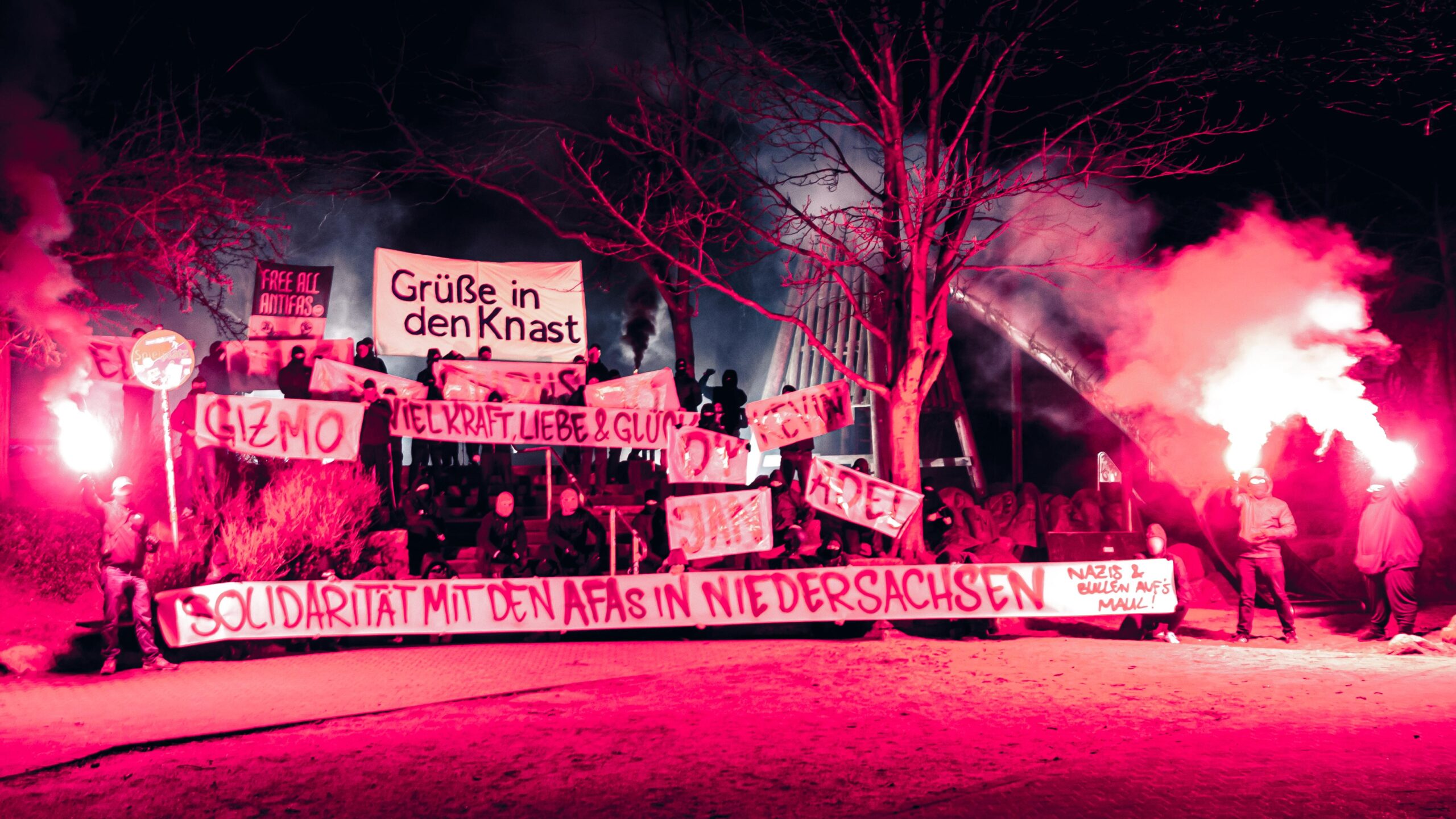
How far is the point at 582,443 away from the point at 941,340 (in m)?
5.13

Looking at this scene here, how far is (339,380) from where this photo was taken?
1383 centimetres

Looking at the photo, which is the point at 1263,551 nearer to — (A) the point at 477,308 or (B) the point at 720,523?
(B) the point at 720,523

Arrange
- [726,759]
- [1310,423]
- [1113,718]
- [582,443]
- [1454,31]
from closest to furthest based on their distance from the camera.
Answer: [726,759] < [1113,718] < [1454,31] < [1310,423] < [582,443]

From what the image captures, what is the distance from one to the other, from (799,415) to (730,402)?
2.06 metres

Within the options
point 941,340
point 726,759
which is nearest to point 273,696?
point 726,759

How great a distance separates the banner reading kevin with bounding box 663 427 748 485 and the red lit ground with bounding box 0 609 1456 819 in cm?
323

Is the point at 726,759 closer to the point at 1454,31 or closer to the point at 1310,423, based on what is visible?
the point at 1310,423

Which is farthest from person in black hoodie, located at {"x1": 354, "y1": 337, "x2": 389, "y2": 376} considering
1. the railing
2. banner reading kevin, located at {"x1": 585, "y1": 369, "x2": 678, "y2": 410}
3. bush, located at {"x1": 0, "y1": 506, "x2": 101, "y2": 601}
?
bush, located at {"x1": 0, "y1": 506, "x2": 101, "y2": 601}

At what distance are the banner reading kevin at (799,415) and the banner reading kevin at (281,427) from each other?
5135mm

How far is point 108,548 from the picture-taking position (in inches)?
362

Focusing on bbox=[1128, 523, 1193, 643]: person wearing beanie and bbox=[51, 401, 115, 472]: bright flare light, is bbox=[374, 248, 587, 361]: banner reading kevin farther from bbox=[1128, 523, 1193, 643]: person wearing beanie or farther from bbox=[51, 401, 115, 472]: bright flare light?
bbox=[1128, 523, 1193, 643]: person wearing beanie

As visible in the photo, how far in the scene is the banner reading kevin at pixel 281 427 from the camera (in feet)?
38.6

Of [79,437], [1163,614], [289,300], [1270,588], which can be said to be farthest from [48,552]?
[1270,588]

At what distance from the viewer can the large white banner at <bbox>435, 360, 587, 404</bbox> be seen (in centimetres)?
1464
